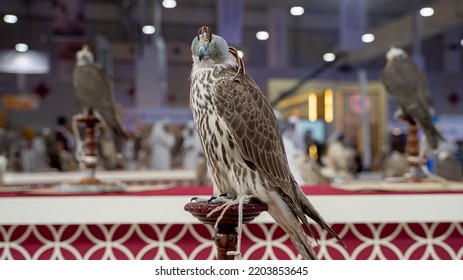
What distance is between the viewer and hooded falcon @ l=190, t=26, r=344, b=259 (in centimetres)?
104

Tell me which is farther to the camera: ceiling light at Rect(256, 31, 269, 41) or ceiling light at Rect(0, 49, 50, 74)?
ceiling light at Rect(256, 31, 269, 41)

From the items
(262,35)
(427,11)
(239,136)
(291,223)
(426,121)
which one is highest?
(262,35)

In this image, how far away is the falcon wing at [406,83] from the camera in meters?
2.41

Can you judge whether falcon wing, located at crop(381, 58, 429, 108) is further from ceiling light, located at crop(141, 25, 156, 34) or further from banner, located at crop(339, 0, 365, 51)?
ceiling light, located at crop(141, 25, 156, 34)

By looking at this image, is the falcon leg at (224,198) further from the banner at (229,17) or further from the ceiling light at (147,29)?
the ceiling light at (147,29)

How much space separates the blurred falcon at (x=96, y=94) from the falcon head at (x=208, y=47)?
1374mm

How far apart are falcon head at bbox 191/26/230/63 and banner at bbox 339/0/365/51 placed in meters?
6.90

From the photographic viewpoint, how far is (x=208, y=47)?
105 centimetres

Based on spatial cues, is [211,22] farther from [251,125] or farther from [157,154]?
[251,125]

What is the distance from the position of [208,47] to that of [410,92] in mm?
1581

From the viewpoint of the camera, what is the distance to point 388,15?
13.0 meters

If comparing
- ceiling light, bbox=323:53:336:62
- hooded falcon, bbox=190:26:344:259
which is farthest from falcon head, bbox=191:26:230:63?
ceiling light, bbox=323:53:336:62

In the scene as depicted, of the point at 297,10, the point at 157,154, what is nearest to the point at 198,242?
the point at 157,154
